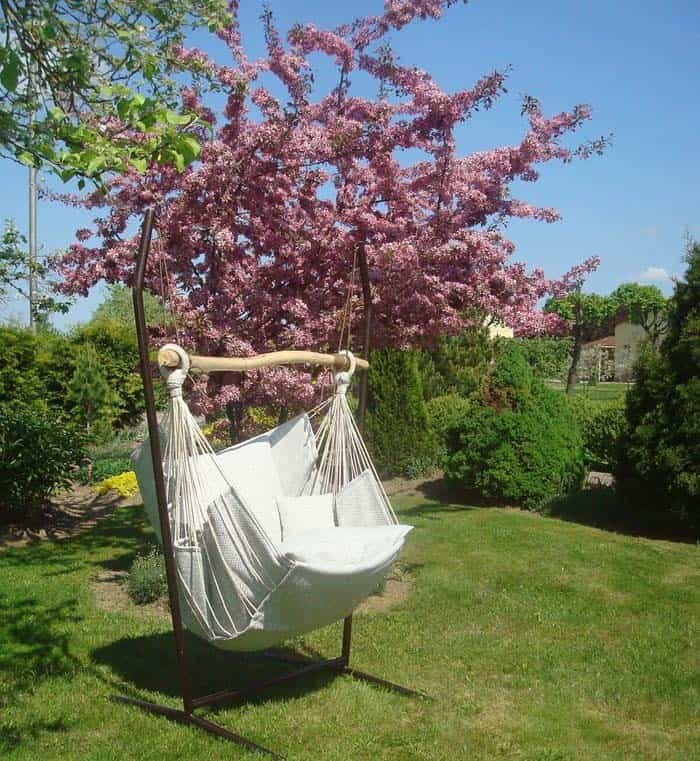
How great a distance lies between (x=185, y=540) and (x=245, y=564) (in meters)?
0.36

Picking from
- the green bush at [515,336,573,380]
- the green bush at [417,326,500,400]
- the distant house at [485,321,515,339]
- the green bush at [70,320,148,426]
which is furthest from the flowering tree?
the green bush at [515,336,573,380]

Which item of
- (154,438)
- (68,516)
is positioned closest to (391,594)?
(154,438)

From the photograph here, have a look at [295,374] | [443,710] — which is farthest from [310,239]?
[443,710]

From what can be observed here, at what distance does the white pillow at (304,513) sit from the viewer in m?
4.00

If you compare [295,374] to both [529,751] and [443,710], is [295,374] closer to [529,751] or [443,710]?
[443,710]

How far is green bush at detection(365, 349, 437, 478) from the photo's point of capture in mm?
9609

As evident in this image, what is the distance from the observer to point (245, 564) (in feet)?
10.4

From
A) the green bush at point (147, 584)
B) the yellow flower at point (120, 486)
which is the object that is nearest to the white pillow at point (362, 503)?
the green bush at point (147, 584)

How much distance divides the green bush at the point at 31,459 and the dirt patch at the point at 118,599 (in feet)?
5.36

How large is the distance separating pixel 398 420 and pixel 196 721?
650cm

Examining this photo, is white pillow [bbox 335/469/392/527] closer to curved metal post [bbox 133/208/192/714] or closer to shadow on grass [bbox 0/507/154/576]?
curved metal post [bbox 133/208/192/714]

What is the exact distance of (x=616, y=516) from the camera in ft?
24.1

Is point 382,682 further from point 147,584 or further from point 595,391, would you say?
point 595,391

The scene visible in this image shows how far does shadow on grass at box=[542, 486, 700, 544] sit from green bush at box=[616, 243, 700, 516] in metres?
0.18
